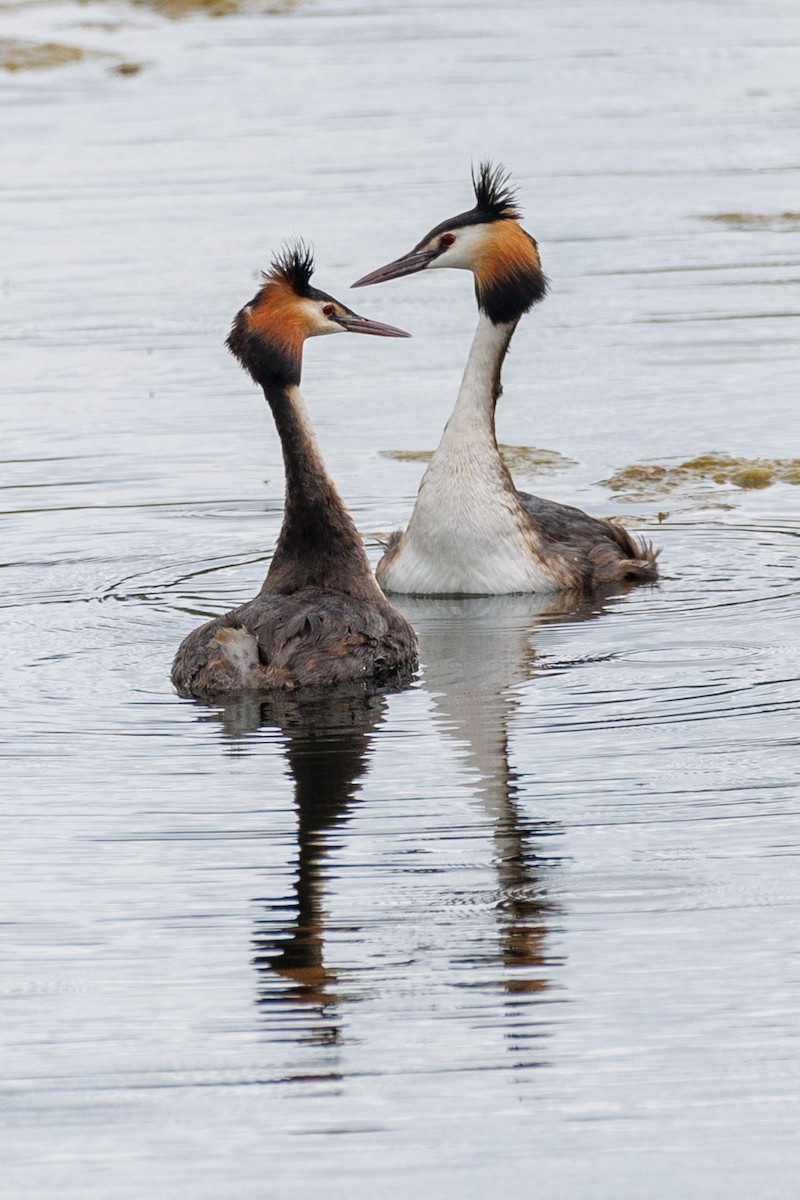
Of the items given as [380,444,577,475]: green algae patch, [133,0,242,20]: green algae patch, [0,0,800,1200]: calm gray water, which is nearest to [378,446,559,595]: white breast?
[0,0,800,1200]: calm gray water

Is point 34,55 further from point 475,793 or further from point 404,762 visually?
point 475,793

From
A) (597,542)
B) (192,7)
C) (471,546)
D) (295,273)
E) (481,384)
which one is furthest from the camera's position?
(192,7)

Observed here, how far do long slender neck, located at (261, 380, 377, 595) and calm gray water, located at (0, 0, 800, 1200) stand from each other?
1.98ft

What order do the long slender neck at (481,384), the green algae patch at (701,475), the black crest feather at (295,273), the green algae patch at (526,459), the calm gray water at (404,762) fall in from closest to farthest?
the calm gray water at (404,762) < the black crest feather at (295,273) < the long slender neck at (481,384) < the green algae patch at (701,475) < the green algae patch at (526,459)

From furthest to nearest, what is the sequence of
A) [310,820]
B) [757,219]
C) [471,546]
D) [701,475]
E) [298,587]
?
1. [757,219]
2. [701,475]
3. [471,546]
4. [298,587]
5. [310,820]

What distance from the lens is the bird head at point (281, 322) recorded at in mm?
9945

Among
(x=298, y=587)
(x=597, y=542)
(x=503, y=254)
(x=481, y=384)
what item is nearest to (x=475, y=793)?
(x=298, y=587)

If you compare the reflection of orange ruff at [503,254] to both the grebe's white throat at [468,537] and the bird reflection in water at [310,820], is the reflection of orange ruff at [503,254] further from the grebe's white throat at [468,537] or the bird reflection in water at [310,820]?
the bird reflection in water at [310,820]

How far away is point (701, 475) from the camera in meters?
13.2

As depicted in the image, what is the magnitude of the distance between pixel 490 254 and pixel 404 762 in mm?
4137

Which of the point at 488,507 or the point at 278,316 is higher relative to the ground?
the point at 278,316

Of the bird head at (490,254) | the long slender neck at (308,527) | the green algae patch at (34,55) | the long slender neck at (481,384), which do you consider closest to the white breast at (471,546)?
the long slender neck at (481,384)

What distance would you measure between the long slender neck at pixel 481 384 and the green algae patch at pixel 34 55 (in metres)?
21.2

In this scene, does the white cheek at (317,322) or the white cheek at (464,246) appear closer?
the white cheek at (317,322)
